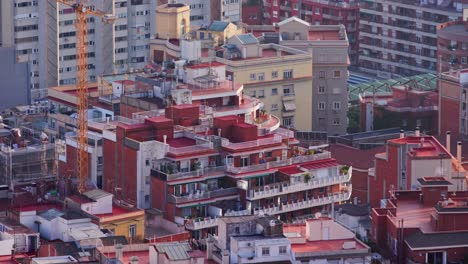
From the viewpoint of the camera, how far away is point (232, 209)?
93.2 m

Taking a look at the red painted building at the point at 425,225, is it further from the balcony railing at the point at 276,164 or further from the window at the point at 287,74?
the window at the point at 287,74

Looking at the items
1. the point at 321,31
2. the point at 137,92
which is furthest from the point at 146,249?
the point at 321,31

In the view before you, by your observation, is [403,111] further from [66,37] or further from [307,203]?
[307,203]

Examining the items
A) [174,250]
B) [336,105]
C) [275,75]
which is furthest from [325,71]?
[174,250]

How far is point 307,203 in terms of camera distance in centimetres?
9506

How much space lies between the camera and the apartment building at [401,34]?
145625 millimetres

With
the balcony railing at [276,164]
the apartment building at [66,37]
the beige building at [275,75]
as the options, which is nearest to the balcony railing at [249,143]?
the balcony railing at [276,164]

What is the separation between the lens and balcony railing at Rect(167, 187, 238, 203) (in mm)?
92625

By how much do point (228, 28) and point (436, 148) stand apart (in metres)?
25.0

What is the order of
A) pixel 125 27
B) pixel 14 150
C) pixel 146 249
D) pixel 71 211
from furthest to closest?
pixel 125 27 → pixel 14 150 → pixel 71 211 → pixel 146 249

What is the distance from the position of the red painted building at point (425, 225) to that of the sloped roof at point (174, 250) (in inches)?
290

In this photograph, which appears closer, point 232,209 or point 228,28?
point 232,209

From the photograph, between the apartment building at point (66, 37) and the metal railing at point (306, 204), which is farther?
the apartment building at point (66, 37)

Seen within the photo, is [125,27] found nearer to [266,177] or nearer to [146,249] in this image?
[266,177]
